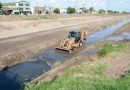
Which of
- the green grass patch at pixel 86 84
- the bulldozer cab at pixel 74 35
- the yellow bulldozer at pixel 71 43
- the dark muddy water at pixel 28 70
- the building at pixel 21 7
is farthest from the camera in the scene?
the building at pixel 21 7

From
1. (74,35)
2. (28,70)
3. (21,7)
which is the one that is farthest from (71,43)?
(21,7)

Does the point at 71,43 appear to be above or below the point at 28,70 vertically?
above

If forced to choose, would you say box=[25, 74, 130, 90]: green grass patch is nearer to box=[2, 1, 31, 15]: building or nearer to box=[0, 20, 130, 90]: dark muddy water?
box=[0, 20, 130, 90]: dark muddy water

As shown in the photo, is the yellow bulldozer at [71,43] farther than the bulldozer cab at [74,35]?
No

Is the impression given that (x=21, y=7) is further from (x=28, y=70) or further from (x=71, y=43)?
(x=28, y=70)

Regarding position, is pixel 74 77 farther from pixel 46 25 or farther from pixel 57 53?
pixel 46 25

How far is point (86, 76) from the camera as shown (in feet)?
59.4

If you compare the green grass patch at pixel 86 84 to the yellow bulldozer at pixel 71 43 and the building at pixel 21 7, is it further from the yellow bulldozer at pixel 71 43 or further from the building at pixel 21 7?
the building at pixel 21 7

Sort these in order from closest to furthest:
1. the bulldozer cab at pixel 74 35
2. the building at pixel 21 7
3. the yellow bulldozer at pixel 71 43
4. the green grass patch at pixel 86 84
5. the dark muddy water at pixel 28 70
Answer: the green grass patch at pixel 86 84
the dark muddy water at pixel 28 70
the yellow bulldozer at pixel 71 43
the bulldozer cab at pixel 74 35
the building at pixel 21 7

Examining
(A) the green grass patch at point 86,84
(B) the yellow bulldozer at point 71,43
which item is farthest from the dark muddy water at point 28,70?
(A) the green grass patch at point 86,84

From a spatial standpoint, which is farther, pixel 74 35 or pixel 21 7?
pixel 21 7

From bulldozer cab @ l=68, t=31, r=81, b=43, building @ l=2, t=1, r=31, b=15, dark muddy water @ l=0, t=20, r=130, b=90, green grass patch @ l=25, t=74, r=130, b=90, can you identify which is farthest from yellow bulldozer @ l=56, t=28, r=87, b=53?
building @ l=2, t=1, r=31, b=15

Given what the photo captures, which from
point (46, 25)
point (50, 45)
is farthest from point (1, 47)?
point (46, 25)

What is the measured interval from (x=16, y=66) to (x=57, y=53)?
Result: 27.8ft
